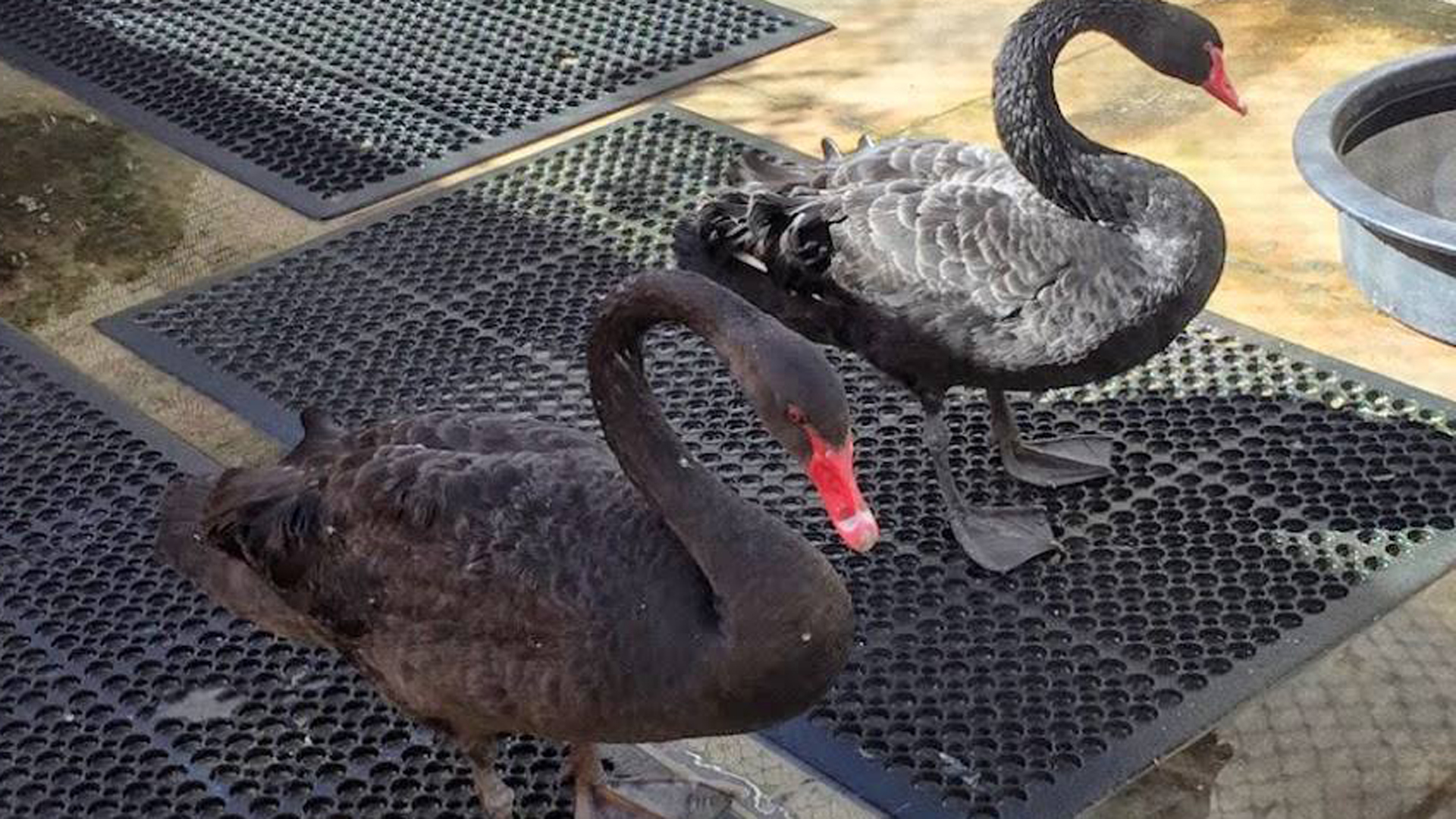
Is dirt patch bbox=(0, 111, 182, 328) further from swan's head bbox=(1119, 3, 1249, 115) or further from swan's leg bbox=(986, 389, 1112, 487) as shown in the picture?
swan's head bbox=(1119, 3, 1249, 115)

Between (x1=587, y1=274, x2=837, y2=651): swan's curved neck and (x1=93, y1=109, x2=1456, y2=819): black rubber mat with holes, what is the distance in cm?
68

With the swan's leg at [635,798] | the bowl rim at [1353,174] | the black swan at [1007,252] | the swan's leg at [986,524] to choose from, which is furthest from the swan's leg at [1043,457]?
the swan's leg at [635,798]

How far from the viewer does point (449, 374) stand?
4.39 metres

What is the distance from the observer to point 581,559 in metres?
2.81

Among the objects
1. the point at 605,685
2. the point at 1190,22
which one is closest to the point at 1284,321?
the point at 1190,22

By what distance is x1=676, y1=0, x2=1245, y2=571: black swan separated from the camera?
364 centimetres

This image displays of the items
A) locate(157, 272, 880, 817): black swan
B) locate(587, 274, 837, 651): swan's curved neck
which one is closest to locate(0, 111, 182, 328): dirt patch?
locate(157, 272, 880, 817): black swan

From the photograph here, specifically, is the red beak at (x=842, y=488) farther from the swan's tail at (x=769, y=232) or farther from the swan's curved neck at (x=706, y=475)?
the swan's tail at (x=769, y=232)

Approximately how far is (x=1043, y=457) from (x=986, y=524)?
256 millimetres

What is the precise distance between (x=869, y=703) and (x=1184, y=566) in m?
0.71

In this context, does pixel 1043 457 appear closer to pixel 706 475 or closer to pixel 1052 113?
pixel 1052 113

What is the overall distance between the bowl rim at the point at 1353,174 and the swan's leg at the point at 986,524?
101 cm

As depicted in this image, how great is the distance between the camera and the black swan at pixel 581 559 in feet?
8.77

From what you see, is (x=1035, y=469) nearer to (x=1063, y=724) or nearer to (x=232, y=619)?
(x=1063, y=724)
